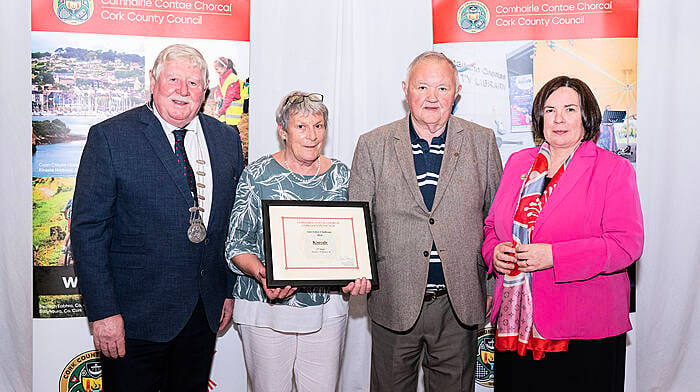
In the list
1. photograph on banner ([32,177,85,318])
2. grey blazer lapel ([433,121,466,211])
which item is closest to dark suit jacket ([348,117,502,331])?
grey blazer lapel ([433,121,466,211])

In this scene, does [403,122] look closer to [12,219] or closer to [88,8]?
[88,8]

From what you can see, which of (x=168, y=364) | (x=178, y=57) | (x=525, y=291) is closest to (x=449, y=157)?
(x=525, y=291)

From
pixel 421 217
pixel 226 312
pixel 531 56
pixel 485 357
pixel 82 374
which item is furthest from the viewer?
pixel 485 357

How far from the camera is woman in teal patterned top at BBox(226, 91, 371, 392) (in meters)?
2.68

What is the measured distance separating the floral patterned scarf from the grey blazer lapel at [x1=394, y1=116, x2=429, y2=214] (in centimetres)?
43

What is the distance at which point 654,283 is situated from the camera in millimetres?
4031

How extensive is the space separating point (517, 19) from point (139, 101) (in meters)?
2.34

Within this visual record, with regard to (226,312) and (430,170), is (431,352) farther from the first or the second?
(226,312)

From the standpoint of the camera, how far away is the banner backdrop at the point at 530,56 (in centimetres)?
370

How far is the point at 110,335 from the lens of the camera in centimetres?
251

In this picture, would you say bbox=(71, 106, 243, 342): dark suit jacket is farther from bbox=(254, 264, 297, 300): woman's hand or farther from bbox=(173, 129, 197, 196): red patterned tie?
bbox=(254, 264, 297, 300): woman's hand

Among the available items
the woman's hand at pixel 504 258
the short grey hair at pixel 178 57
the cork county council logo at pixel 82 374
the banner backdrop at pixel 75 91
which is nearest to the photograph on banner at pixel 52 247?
the banner backdrop at pixel 75 91

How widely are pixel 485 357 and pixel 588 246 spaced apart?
68.5 inches

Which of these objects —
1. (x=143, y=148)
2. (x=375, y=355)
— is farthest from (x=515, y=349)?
(x=143, y=148)
